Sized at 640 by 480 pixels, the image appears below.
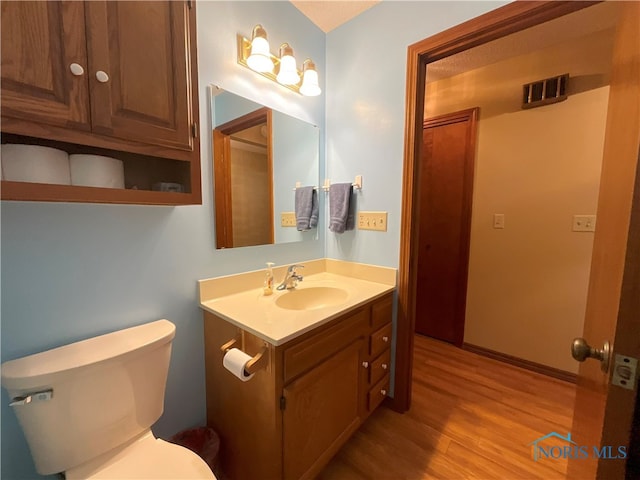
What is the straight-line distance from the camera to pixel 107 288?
3.19ft

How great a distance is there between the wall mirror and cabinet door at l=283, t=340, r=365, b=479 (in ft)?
2.49

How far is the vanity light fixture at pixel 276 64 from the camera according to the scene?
1.23 meters

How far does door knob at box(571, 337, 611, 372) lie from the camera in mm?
583

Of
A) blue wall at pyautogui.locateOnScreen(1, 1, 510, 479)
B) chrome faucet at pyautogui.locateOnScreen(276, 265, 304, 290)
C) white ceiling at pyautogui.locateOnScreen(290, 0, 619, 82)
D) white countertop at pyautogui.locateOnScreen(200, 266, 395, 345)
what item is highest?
white ceiling at pyautogui.locateOnScreen(290, 0, 619, 82)

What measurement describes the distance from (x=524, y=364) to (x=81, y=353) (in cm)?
283

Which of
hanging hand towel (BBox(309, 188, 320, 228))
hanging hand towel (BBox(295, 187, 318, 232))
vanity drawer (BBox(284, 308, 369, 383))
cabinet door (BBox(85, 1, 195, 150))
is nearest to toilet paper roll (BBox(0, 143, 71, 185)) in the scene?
cabinet door (BBox(85, 1, 195, 150))

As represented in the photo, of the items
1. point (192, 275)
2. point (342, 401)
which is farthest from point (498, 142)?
point (192, 275)

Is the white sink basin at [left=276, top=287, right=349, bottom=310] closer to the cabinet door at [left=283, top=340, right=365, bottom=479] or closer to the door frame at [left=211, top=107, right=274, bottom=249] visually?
the cabinet door at [left=283, top=340, right=365, bottom=479]

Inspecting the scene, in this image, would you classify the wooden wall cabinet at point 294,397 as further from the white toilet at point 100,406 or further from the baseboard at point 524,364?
the baseboard at point 524,364

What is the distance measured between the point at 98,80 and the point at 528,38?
2.48 m

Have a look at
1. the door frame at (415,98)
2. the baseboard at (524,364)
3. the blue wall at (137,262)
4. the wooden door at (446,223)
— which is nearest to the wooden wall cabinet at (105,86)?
the blue wall at (137,262)

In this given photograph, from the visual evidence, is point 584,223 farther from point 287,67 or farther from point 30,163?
point 30,163

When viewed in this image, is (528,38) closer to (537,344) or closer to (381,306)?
(381,306)

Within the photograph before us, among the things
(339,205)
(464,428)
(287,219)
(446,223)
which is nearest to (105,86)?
(287,219)
